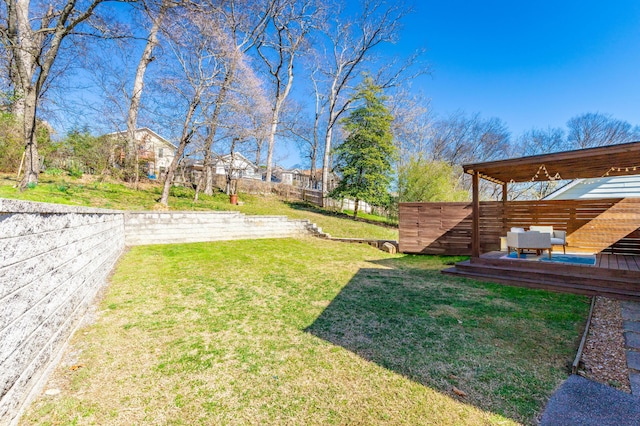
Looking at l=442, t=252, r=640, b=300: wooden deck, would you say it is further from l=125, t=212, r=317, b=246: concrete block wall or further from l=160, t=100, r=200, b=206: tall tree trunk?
l=160, t=100, r=200, b=206: tall tree trunk

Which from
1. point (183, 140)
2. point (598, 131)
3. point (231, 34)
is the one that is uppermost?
point (231, 34)

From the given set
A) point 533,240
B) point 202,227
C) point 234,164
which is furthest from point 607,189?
point 234,164

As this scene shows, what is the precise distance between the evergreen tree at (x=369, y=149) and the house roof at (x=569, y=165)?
7.86m

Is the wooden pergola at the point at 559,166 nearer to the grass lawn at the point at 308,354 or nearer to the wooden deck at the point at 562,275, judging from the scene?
the wooden deck at the point at 562,275

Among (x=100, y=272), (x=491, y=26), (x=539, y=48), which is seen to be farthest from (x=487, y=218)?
(x=539, y=48)

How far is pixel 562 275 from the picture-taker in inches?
195

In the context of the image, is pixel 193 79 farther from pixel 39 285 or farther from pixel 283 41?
pixel 283 41

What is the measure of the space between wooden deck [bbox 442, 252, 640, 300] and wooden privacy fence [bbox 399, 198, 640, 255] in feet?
3.50

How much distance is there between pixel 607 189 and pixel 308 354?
1261 cm

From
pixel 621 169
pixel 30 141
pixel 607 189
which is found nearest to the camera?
pixel 30 141

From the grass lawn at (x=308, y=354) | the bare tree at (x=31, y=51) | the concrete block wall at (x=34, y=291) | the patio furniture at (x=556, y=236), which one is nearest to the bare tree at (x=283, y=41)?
the bare tree at (x=31, y=51)

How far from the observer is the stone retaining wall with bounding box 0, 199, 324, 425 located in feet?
4.98

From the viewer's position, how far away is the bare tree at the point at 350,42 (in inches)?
699

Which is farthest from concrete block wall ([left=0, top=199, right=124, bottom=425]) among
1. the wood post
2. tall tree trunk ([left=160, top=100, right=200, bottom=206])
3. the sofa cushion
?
the sofa cushion
